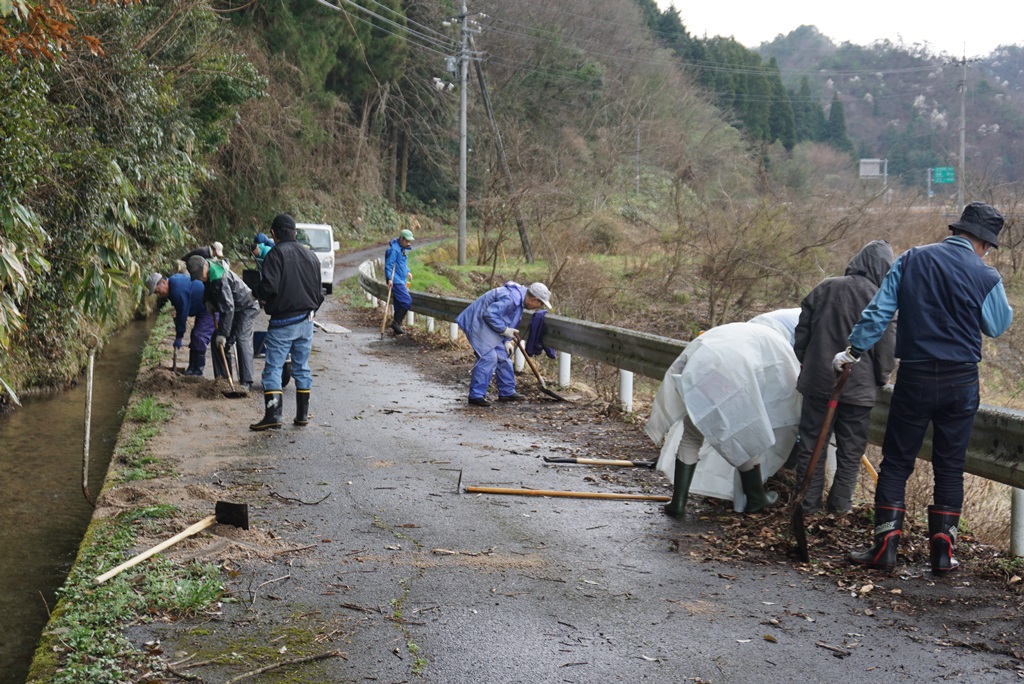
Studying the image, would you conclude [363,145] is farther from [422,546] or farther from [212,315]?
[422,546]

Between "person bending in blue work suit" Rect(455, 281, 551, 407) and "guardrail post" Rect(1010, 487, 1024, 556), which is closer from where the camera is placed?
"guardrail post" Rect(1010, 487, 1024, 556)

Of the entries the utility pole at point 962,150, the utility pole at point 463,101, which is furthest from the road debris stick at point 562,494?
the utility pole at point 962,150

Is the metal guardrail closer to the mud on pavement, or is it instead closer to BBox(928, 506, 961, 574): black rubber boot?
BBox(928, 506, 961, 574): black rubber boot

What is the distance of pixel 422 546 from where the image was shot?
5723 millimetres

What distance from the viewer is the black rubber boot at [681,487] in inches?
257

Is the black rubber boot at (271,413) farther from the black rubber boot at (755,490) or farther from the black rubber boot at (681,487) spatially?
the black rubber boot at (755,490)

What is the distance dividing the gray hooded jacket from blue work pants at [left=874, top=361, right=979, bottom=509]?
72 cm

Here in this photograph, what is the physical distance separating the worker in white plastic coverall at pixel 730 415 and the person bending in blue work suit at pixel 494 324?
4237 mm

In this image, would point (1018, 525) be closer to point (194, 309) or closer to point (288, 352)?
point (288, 352)

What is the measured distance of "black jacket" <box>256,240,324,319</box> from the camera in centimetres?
945

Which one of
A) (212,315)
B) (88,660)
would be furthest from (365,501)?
(212,315)

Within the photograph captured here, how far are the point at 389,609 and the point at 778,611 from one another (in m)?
1.83

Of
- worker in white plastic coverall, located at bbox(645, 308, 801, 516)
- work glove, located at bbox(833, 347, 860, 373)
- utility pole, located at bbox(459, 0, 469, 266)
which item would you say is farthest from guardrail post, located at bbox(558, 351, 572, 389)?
utility pole, located at bbox(459, 0, 469, 266)

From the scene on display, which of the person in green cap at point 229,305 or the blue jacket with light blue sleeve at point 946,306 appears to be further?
the person in green cap at point 229,305
